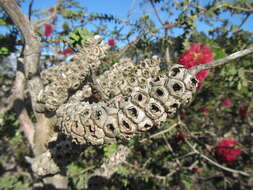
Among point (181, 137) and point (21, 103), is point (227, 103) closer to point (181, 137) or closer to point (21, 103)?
point (181, 137)

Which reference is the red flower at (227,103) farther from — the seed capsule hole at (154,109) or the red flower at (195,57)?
the seed capsule hole at (154,109)

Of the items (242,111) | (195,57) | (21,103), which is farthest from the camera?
(242,111)

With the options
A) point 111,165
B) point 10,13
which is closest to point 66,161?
point 10,13

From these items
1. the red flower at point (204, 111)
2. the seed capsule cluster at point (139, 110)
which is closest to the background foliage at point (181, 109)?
the red flower at point (204, 111)

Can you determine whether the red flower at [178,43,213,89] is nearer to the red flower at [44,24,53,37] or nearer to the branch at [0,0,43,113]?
the branch at [0,0,43,113]

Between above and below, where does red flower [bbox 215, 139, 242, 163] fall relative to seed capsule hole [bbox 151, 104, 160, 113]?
below

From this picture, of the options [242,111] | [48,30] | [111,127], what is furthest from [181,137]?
[111,127]

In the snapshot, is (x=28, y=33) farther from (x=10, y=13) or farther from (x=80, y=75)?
(x=80, y=75)

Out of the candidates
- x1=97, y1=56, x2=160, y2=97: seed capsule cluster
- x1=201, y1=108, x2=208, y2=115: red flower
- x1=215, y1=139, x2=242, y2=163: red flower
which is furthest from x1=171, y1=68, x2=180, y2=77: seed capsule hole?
x1=215, y1=139, x2=242, y2=163: red flower
